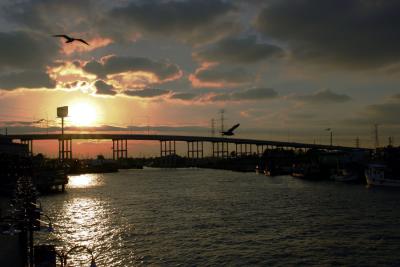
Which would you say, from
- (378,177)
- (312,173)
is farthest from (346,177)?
(312,173)

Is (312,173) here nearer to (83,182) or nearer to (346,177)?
(346,177)

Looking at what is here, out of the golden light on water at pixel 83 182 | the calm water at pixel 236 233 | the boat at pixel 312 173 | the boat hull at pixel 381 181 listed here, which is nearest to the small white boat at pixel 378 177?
the boat hull at pixel 381 181

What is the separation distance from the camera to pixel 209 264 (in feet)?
73.9

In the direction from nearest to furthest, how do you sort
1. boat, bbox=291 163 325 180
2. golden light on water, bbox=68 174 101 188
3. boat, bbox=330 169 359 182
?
boat, bbox=330 169 359 182, golden light on water, bbox=68 174 101 188, boat, bbox=291 163 325 180

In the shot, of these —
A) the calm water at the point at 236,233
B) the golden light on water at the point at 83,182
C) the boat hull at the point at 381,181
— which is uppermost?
the boat hull at the point at 381,181

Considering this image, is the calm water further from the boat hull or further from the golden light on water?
the golden light on water

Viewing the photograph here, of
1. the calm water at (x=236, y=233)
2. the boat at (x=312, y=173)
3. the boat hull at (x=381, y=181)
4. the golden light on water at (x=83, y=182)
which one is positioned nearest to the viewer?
the calm water at (x=236, y=233)

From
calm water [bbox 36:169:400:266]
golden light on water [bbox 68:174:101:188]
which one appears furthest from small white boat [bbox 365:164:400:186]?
golden light on water [bbox 68:174:101:188]

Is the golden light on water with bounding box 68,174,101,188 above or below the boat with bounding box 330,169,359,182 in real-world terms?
below

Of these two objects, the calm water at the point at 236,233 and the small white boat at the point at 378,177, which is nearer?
the calm water at the point at 236,233

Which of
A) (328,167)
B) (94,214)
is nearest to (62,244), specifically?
(94,214)

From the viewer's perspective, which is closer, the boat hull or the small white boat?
the boat hull

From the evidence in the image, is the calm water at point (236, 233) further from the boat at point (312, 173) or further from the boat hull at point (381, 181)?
the boat at point (312, 173)

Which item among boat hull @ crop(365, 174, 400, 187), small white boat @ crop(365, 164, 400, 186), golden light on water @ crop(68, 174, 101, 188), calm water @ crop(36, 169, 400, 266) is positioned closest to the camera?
calm water @ crop(36, 169, 400, 266)
